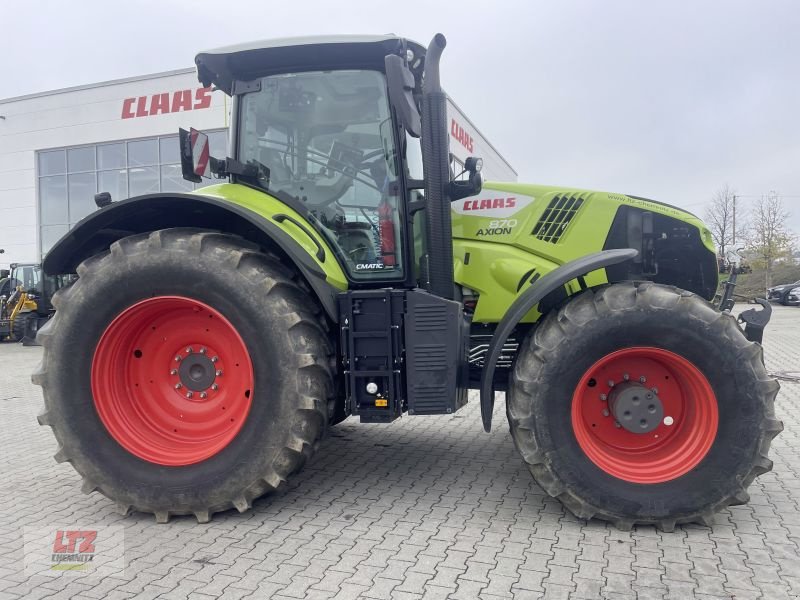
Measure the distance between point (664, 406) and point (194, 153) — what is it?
9.93 feet

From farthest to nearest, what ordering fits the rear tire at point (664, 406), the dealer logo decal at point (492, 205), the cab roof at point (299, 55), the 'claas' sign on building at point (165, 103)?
the 'claas' sign on building at point (165, 103)
the dealer logo decal at point (492, 205)
the cab roof at point (299, 55)
the rear tire at point (664, 406)

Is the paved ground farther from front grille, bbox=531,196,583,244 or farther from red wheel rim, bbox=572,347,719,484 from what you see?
front grille, bbox=531,196,583,244

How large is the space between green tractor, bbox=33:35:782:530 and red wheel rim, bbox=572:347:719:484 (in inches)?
0.5

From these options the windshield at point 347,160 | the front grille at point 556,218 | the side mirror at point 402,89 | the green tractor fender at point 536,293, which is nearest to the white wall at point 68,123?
the windshield at point 347,160

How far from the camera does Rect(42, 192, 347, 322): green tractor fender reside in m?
3.30

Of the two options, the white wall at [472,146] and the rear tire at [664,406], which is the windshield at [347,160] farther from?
the white wall at [472,146]

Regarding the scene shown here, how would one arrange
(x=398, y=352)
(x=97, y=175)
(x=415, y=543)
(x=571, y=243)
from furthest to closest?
(x=97, y=175), (x=571, y=243), (x=398, y=352), (x=415, y=543)

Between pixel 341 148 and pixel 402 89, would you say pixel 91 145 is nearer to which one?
pixel 341 148

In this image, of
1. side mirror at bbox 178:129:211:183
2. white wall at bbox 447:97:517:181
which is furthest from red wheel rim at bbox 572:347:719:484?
white wall at bbox 447:97:517:181

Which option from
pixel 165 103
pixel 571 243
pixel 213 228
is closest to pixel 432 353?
pixel 571 243

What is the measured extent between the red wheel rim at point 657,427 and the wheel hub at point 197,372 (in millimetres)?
2024

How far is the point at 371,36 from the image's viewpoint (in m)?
3.51

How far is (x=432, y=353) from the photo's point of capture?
3414 mm

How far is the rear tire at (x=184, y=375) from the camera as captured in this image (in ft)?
10.6
